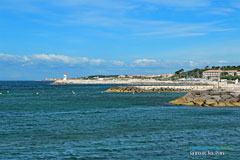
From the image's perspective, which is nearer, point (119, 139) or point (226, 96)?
point (119, 139)

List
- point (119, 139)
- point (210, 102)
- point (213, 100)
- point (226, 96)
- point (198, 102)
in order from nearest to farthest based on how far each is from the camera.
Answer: point (119, 139)
point (210, 102)
point (213, 100)
point (198, 102)
point (226, 96)

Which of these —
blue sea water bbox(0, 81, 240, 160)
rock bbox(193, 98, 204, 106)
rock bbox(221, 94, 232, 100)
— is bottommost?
blue sea water bbox(0, 81, 240, 160)

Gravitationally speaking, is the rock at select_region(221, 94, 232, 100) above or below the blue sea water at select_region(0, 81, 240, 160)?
above

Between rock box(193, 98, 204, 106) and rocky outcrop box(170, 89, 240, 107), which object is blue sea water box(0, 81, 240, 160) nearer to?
rocky outcrop box(170, 89, 240, 107)

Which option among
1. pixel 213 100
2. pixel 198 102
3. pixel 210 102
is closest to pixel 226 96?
pixel 213 100

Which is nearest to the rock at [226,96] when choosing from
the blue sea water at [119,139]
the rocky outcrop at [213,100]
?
the rocky outcrop at [213,100]

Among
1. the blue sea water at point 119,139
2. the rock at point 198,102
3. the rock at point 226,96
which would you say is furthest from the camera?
the rock at point 226,96

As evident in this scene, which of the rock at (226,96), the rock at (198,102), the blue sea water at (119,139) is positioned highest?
the rock at (226,96)

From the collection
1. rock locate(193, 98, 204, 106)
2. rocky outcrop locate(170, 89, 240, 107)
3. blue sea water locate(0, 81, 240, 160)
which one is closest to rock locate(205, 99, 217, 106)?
rocky outcrop locate(170, 89, 240, 107)

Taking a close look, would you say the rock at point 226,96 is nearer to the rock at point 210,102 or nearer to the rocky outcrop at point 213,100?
the rocky outcrop at point 213,100

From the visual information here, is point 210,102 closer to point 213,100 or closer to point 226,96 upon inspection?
point 213,100

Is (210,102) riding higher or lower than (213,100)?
lower

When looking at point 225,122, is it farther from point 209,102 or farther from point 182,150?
point 209,102

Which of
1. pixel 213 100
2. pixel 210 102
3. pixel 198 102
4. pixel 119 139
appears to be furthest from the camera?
pixel 198 102
